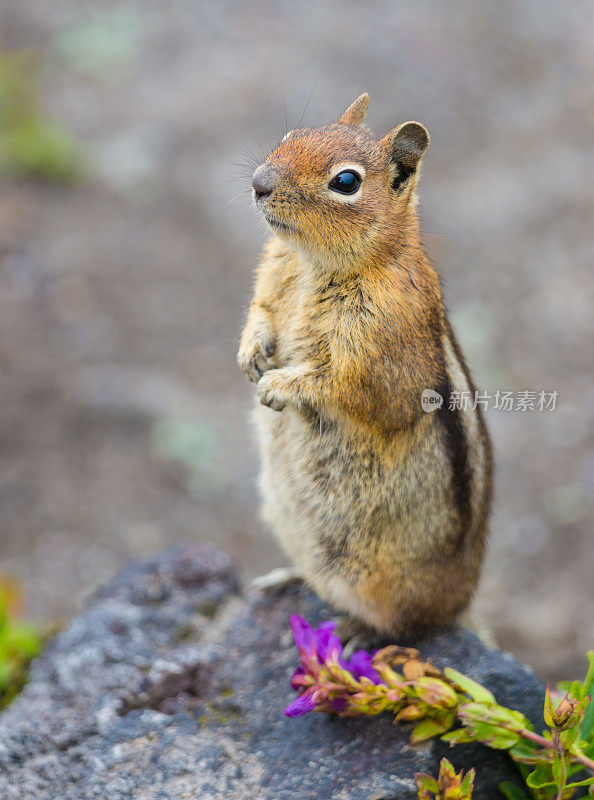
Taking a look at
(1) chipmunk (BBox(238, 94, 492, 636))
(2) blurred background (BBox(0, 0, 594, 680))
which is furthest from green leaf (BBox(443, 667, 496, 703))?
(2) blurred background (BBox(0, 0, 594, 680))

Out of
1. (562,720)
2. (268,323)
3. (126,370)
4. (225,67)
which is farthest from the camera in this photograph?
(225,67)

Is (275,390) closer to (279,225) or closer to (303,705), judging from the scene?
(279,225)

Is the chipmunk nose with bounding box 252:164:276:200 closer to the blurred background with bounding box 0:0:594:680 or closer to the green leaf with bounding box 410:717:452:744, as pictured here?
the green leaf with bounding box 410:717:452:744

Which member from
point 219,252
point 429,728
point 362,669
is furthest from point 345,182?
point 219,252

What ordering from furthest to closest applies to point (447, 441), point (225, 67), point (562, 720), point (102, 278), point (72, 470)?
1. point (225, 67)
2. point (102, 278)
3. point (72, 470)
4. point (447, 441)
5. point (562, 720)

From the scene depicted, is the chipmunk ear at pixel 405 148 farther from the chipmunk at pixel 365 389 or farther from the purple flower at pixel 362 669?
the purple flower at pixel 362 669

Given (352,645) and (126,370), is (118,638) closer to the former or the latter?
(352,645)

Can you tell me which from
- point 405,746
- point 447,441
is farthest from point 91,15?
point 405,746
